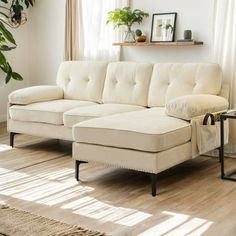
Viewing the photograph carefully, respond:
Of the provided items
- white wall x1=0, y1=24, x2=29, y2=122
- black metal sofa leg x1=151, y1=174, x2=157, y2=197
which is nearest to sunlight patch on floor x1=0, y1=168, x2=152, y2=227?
black metal sofa leg x1=151, y1=174, x2=157, y2=197

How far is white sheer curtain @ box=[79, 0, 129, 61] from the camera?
504 cm

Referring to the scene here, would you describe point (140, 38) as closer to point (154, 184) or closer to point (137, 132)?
point (137, 132)

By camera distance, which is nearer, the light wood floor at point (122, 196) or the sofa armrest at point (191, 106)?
the light wood floor at point (122, 196)

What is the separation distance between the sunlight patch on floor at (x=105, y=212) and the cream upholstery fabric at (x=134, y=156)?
36 centimetres

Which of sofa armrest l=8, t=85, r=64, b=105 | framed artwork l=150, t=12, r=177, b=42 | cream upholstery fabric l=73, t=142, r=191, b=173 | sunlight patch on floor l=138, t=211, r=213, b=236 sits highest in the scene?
framed artwork l=150, t=12, r=177, b=42

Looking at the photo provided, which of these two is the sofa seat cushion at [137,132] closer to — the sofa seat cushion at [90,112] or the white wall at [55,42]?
the sofa seat cushion at [90,112]

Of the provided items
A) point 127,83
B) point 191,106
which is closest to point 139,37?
point 127,83

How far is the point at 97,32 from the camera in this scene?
516cm

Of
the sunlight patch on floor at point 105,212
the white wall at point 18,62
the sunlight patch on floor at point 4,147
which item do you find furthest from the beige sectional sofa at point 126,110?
the white wall at point 18,62

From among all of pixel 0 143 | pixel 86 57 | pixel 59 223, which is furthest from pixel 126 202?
pixel 86 57

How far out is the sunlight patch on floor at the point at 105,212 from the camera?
2.71 meters

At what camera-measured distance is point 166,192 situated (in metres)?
3.23

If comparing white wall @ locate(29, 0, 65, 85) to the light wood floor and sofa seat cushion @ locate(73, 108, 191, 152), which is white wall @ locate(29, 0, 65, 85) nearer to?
the light wood floor

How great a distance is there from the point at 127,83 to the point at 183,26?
0.81 meters
